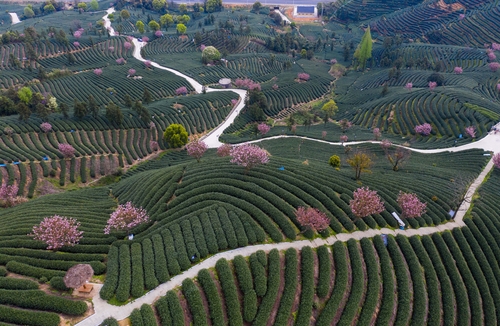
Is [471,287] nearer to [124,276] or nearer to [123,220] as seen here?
[124,276]

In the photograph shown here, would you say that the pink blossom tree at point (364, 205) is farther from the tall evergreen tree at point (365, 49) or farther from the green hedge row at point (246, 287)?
the tall evergreen tree at point (365, 49)

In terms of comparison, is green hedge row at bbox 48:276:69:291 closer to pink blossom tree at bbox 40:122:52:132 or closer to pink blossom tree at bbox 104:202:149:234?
pink blossom tree at bbox 104:202:149:234

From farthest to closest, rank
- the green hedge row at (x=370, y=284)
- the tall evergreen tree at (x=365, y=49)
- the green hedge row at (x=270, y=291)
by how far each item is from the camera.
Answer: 1. the tall evergreen tree at (x=365, y=49)
2. the green hedge row at (x=370, y=284)
3. the green hedge row at (x=270, y=291)

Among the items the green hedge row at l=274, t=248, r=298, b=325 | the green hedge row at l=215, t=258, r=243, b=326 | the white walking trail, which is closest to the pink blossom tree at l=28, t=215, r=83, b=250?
the white walking trail

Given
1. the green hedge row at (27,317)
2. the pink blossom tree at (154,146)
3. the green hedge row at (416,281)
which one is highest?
the green hedge row at (27,317)

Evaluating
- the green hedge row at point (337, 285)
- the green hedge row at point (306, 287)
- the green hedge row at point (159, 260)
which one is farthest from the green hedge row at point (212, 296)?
the green hedge row at point (337, 285)

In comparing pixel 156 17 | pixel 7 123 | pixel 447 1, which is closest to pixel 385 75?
pixel 447 1

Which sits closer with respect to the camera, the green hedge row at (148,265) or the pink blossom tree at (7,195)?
the green hedge row at (148,265)

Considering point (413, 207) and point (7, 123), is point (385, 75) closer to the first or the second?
point (413, 207)
